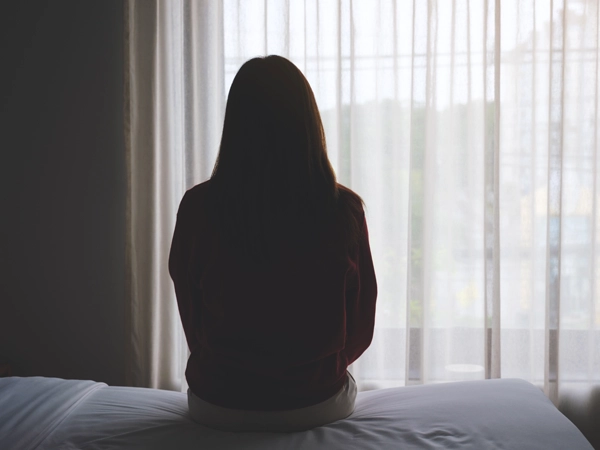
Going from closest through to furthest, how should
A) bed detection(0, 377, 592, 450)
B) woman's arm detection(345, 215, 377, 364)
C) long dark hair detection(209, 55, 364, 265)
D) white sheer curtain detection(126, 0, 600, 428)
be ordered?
1. bed detection(0, 377, 592, 450)
2. long dark hair detection(209, 55, 364, 265)
3. woman's arm detection(345, 215, 377, 364)
4. white sheer curtain detection(126, 0, 600, 428)

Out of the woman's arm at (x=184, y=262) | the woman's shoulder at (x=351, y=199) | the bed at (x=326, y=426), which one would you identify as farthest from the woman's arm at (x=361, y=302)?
the woman's arm at (x=184, y=262)

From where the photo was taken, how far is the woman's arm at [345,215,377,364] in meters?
1.37

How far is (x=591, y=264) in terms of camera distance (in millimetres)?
2494

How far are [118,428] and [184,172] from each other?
1.54 meters

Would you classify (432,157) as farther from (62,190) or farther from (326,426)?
(62,190)

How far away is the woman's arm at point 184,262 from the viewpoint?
1.37 m

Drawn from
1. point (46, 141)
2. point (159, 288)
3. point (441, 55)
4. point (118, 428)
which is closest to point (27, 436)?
point (118, 428)

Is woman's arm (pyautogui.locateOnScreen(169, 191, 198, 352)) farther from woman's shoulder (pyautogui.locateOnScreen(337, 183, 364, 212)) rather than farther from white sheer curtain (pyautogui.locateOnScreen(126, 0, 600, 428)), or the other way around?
white sheer curtain (pyautogui.locateOnScreen(126, 0, 600, 428))

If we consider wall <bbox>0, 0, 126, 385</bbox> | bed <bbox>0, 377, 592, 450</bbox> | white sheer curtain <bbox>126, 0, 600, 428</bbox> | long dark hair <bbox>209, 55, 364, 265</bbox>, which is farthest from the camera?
wall <bbox>0, 0, 126, 385</bbox>

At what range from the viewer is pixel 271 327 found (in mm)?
1245

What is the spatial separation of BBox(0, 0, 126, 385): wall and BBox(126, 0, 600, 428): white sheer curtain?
17cm

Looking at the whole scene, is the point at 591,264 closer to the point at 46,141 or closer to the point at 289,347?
the point at 289,347

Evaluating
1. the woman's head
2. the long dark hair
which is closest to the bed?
the long dark hair

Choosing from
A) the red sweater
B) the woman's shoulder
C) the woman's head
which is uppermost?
the woman's head
